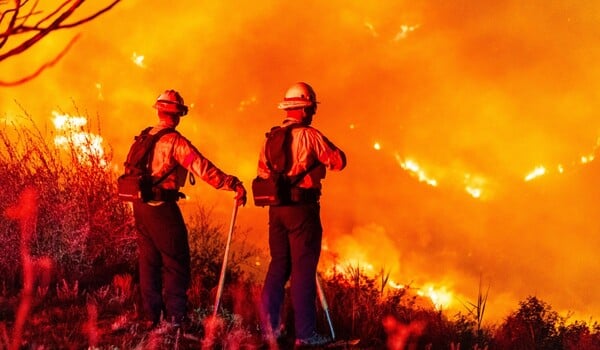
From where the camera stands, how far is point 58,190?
10.9m

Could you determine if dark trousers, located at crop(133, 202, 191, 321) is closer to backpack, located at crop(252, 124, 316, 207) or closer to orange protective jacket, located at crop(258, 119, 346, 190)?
backpack, located at crop(252, 124, 316, 207)

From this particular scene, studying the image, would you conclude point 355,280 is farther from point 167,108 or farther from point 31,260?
point 31,260

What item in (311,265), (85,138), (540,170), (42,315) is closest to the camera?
(311,265)

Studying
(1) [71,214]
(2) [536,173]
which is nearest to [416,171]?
(2) [536,173]

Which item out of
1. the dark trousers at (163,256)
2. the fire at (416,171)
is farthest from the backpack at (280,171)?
the fire at (416,171)

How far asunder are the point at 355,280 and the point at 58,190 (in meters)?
4.45

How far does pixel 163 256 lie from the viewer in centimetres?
755

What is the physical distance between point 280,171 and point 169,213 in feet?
3.84

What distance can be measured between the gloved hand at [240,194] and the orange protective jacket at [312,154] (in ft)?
1.77

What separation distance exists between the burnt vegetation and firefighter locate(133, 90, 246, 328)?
338 millimetres

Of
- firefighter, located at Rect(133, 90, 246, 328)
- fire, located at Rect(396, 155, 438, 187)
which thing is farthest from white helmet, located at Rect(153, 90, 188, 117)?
fire, located at Rect(396, 155, 438, 187)

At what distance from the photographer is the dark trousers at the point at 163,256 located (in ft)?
24.3

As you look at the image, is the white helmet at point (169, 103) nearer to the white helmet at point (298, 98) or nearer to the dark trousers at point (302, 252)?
the white helmet at point (298, 98)

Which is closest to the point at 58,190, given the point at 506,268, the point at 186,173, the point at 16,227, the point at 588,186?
the point at 16,227
